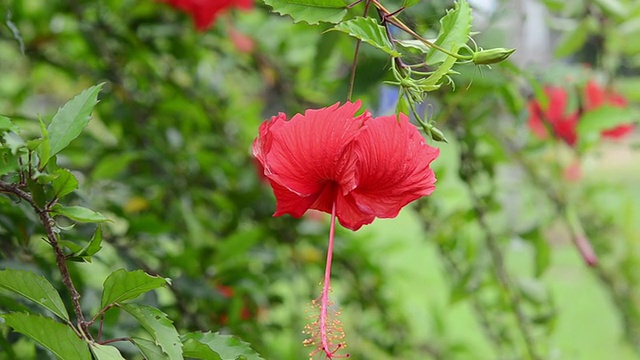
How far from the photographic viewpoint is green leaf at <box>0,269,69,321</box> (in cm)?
39

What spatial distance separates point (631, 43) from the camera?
1.09 metres

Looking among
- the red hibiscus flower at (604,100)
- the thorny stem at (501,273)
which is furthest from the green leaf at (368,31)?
the red hibiscus flower at (604,100)

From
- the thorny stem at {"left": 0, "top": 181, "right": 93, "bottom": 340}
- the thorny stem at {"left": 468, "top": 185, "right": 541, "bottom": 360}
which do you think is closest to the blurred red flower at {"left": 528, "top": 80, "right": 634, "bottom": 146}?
the thorny stem at {"left": 468, "top": 185, "right": 541, "bottom": 360}

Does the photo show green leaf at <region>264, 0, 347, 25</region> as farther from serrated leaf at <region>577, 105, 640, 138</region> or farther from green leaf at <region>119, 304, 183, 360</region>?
serrated leaf at <region>577, 105, 640, 138</region>

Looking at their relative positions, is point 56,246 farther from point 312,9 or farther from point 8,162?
point 312,9

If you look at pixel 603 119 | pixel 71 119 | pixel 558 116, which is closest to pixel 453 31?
pixel 71 119

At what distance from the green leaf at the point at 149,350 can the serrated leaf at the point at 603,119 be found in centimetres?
69

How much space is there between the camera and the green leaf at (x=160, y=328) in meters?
0.39

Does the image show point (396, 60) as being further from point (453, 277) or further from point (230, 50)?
point (230, 50)

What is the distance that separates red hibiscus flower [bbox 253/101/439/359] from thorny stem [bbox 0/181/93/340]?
12 cm

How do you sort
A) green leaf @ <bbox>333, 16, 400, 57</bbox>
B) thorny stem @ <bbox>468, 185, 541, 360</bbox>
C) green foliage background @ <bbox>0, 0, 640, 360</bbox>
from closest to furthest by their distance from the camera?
green leaf @ <bbox>333, 16, 400, 57</bbox> → green foliage background @ <bbox>0, 0, 640, 360</bbox> → thorny stem @ <bbox>468, 185, 541, 360</bbox>

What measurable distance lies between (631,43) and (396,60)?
2.63 feet

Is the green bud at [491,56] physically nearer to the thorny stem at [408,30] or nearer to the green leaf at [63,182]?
the thorny stem at [408,30]

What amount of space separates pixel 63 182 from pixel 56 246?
3cm
